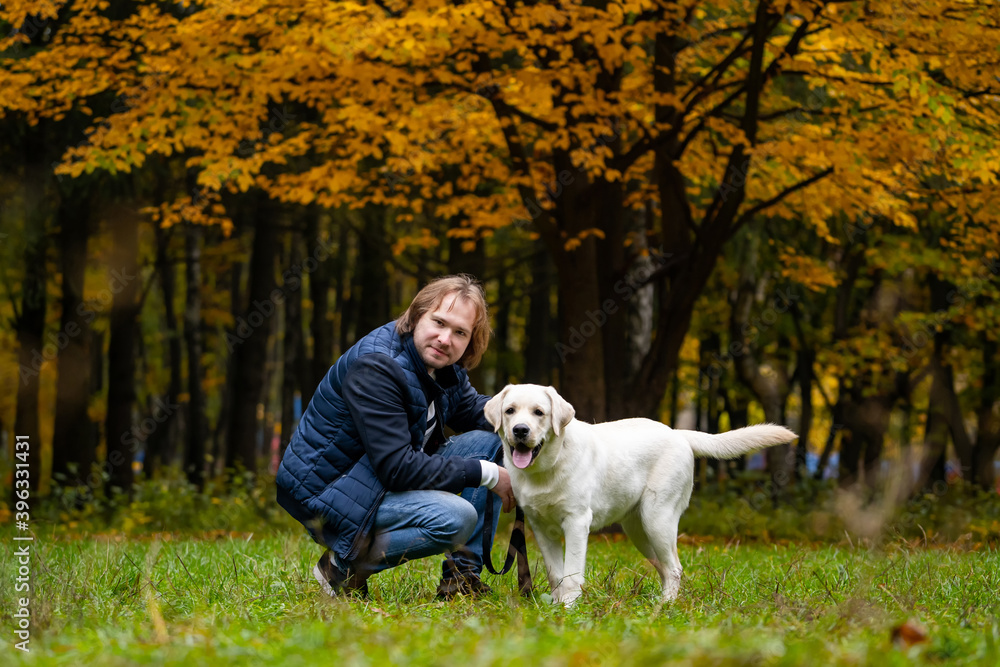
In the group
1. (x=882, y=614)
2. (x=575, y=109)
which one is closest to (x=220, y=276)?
(x=575, y=109)

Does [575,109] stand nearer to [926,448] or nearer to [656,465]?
[656,465]

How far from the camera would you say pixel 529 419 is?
421 cm

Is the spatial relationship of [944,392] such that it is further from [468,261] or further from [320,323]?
[320,323]

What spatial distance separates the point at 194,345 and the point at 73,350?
314 centimetres

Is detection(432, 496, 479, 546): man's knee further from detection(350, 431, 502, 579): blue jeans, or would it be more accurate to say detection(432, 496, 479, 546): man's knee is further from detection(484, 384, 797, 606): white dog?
detection(484, 384, 797, 606): white dog

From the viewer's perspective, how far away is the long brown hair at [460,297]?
450 centimetres

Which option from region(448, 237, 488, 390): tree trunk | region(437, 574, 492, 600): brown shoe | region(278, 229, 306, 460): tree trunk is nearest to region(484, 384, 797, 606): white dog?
region(437, 574, 492, 600): brown shoe

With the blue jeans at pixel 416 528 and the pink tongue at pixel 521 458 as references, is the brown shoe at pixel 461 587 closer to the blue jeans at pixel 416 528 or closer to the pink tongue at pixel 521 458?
the blue jeans at pixel 416 528

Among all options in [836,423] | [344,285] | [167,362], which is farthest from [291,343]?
[836,423]

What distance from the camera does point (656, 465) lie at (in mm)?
4848

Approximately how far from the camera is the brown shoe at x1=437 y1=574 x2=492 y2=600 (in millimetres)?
4301

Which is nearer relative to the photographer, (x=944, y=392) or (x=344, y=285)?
(x=944, y=392)

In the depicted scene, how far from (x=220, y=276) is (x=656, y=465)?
17.4m

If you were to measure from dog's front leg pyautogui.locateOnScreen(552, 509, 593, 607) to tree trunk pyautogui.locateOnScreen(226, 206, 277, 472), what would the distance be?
396 inches
